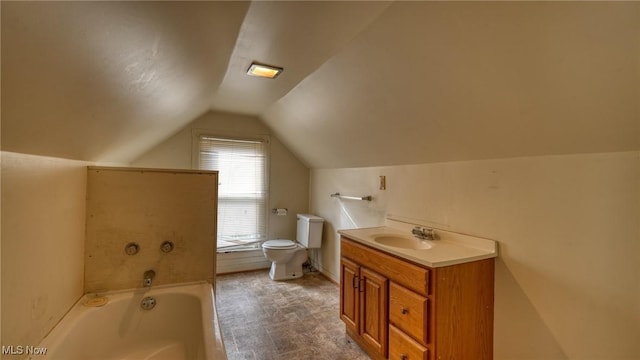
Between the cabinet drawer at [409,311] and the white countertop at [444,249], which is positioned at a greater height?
the white countertop at [444,249]

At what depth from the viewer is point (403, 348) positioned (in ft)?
5.46

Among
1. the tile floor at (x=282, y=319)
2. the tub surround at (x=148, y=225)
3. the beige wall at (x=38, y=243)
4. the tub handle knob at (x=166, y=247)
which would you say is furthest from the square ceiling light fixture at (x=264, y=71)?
the tile floor at (x=282, y=319)

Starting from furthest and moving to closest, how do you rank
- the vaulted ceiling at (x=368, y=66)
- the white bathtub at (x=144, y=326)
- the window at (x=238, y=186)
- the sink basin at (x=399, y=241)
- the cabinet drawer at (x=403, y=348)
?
1. the window at (x=238, y=186)
2. the sink basin at (x=399, y=241)
3. the cabinet drawer at (x=403, y=348)
4. the white bathtub at (x=144, y=326)
5. the vaulted ceiling at (x=368, y=66)

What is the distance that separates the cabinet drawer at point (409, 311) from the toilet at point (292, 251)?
1.91 metres

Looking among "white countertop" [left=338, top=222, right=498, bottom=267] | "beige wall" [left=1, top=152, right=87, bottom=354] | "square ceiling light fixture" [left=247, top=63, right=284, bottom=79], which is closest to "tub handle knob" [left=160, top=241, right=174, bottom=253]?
"beige wall" [left=1, top=152, right=87, bottom=354]

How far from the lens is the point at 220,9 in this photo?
107cm

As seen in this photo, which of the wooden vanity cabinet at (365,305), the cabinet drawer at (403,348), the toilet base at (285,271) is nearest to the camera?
the cabinet drawer at (403,348)

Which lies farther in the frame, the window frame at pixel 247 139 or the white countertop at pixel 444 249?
the window frame at pixel 247 139

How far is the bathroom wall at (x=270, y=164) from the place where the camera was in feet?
11.4

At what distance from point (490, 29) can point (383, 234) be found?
159cm

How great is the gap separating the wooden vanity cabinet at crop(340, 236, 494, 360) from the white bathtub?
1.06 meters
